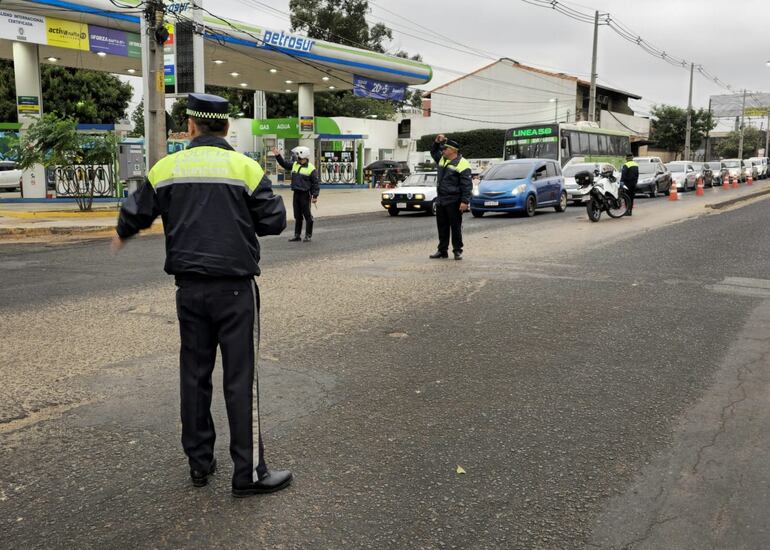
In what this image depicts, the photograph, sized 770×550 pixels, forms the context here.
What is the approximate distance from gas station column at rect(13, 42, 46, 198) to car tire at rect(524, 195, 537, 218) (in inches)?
591

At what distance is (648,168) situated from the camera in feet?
100

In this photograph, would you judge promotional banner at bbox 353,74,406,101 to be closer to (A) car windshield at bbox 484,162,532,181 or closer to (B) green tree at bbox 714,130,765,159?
(A) car windshield at bbox 484,162,532,181

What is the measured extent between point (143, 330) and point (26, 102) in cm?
1934

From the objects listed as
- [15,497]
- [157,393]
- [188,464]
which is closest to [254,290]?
[188,464]

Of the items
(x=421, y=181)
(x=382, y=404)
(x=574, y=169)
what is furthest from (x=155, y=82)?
(x=574, y=169)

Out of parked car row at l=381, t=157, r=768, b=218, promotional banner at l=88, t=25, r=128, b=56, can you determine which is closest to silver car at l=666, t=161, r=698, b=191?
parked car row at l=381, t=157, r=768, b=218

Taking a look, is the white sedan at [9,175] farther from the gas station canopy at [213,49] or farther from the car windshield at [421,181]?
the car windshield at [421,181]

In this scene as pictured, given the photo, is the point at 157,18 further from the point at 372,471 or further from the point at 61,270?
the point at 372,471

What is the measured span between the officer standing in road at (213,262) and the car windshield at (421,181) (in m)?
18.6

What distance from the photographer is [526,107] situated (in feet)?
187

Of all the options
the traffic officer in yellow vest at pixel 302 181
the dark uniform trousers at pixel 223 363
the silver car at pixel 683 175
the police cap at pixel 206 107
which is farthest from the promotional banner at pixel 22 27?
the silver car at pixel 683 175

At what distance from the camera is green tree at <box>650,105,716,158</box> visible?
224ft

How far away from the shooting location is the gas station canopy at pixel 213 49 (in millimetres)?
20438

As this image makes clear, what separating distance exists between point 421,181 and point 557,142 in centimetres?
972
